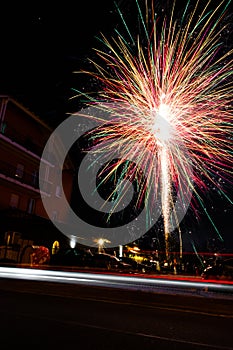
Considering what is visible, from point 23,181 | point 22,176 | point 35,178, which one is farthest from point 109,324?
point 35,178

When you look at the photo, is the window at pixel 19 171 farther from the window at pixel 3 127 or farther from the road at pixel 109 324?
the road at pixel 109 324

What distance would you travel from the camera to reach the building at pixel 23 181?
2714 cm

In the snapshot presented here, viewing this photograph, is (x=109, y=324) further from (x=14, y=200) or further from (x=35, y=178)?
(x=35, y=178)

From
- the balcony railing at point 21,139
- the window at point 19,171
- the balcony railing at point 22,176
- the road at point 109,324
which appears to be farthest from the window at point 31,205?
the road at point 109,324

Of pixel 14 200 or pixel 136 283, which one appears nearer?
pixel 136 283

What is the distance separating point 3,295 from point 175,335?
4.46 meters

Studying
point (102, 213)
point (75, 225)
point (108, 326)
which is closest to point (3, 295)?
point (108, 326)

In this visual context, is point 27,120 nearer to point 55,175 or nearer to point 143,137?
point 55,175

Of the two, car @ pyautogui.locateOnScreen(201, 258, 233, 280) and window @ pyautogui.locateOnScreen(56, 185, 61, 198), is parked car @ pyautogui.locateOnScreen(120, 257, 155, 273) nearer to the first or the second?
car @ pyautogui.locateOnScreen(201, 258, 233, 280)

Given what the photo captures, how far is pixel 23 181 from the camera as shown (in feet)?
102

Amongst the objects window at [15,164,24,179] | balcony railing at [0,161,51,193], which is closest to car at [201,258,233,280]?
balcony railing at [0,161,51,193]

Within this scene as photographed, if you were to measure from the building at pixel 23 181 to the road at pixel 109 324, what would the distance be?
18.0m

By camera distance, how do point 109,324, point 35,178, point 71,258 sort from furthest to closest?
point 35,178, point 71,258, point 109,324

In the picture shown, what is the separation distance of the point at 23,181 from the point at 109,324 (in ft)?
88.2
